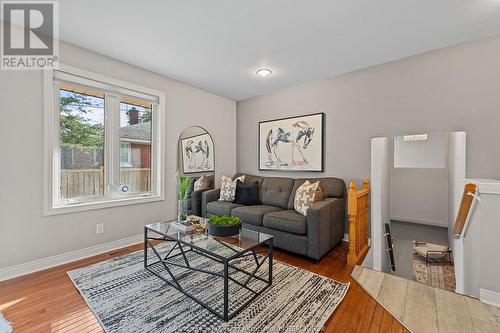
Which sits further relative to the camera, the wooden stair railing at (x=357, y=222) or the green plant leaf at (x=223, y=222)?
the wooden stair railing at (x=357, y=222)

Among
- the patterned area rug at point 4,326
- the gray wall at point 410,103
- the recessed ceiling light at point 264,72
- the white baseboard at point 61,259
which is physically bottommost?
the patterned area rug at point 4,326

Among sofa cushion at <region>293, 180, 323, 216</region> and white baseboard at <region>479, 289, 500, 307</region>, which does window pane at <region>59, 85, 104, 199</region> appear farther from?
white baseboard at <region>479, 289, 500, 307</region>

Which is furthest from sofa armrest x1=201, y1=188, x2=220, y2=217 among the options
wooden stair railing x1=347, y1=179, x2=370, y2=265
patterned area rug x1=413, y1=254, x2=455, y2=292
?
patterned area rug x1=413, y1=254, x2=455, y2=292

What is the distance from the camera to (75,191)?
2.62m

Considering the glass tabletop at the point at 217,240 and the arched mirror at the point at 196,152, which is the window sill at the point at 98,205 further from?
the glass tabletop at the point at 217,240

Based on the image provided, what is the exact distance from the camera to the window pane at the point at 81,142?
2537 mm

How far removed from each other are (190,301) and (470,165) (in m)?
3.11

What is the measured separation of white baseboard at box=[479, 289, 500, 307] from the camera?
181cm

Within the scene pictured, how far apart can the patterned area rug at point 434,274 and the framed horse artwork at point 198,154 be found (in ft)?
11.0

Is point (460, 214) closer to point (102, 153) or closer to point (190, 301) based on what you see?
point (190, 301)

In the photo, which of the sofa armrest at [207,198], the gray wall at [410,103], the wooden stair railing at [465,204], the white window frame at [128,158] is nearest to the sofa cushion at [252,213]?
the sofa armrest at [207,198]

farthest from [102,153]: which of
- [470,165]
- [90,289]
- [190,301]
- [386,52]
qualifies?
[470,165]

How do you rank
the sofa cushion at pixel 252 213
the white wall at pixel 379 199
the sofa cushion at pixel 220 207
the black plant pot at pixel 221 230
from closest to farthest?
the black plant pot at pixel 221 230 → the white wall at pixel 379 199 → the sofa cushion at pixel 252 213 → the sofa cushion at pixel 220 207

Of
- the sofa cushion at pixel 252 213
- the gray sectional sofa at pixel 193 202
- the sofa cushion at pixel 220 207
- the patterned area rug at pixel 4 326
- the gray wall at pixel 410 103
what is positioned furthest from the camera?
the gray sectional sofa at pixel 193 202
